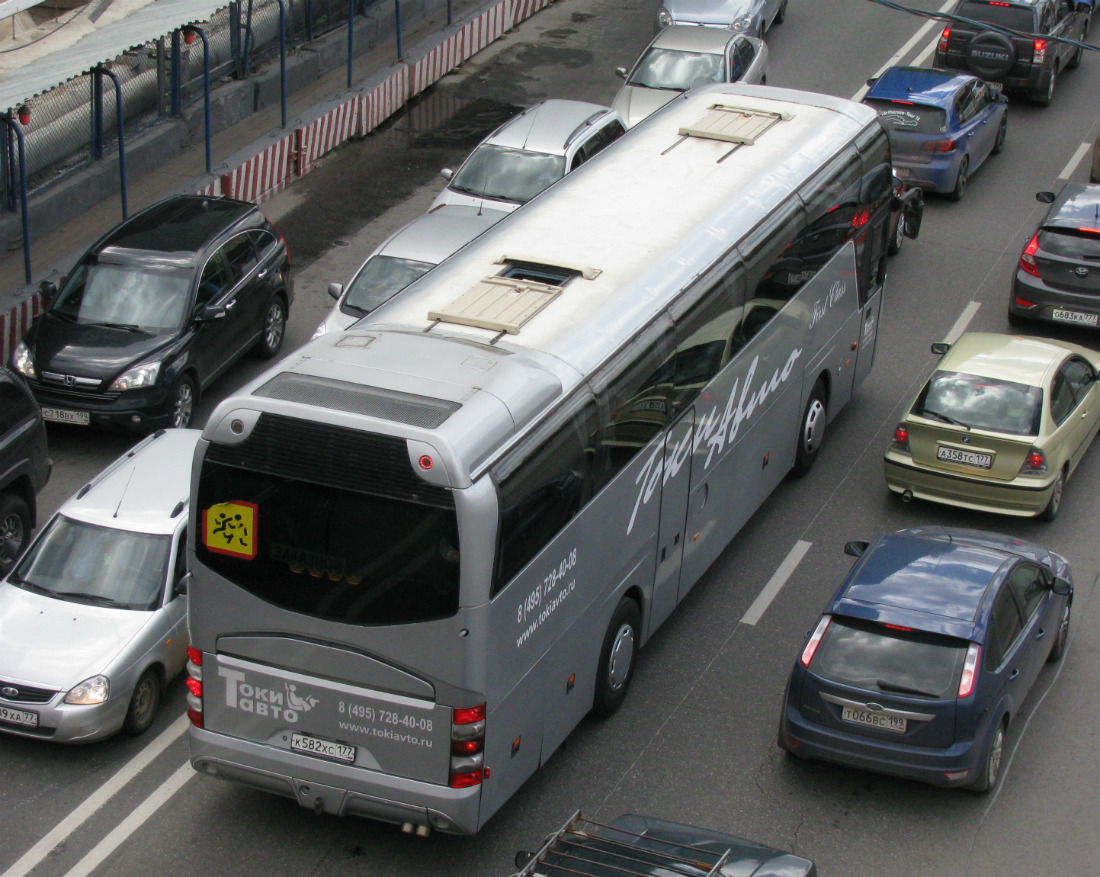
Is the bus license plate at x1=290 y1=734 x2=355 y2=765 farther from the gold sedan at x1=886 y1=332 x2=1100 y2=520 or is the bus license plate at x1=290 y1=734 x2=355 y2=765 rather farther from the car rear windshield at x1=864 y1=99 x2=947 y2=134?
the car rear windshield at x1=864 y1=99 x2=947 y2=134

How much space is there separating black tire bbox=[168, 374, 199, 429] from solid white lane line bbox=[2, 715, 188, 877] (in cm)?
468

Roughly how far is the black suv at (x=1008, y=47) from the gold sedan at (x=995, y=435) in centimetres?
1198

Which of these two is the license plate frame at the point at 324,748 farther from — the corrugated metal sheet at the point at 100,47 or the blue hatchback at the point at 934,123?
the blue hatchback at the point at 934,123

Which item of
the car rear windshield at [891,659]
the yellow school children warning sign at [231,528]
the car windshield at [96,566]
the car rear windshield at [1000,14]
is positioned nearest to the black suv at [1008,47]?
the car rear windshield at [1000,14]

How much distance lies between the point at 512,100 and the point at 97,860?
18.4 m

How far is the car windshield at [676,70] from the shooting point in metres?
23.5

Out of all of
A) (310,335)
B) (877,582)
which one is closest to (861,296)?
(877,582)

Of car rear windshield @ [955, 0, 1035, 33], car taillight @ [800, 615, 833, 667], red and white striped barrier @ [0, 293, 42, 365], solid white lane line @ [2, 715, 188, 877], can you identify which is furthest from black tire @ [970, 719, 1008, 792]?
car rear windshield @ [955, 0, 1035, 33]

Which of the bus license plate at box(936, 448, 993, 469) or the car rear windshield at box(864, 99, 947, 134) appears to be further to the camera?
the car rear windshield at box(864, 99, 947, 134)

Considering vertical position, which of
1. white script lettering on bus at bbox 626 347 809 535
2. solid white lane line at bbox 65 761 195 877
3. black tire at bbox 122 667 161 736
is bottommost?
solid white lane line at bbox 65 761 195 877

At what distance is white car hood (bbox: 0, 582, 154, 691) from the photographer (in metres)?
10.8

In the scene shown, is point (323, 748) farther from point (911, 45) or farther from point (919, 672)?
point (911, 45)

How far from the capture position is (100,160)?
70.2 feet

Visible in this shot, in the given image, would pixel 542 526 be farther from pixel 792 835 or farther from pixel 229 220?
pixel 229 220
